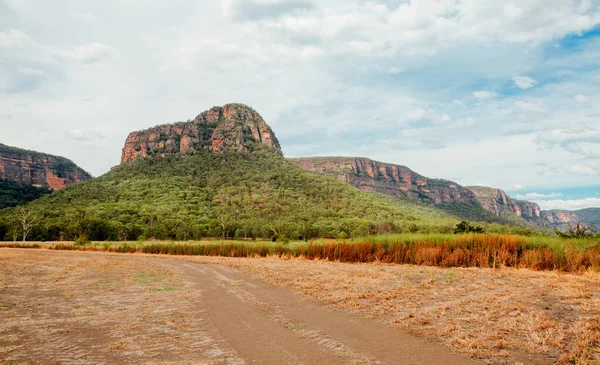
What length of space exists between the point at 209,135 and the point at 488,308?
10964 centimetres

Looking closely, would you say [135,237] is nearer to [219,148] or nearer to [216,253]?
[216,253]

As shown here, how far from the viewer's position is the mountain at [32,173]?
124575mm

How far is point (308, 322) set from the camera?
689cm

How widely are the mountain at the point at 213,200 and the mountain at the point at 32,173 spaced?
50232mm

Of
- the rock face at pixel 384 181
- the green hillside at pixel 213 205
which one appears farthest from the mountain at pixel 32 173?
the rock face at pixel 384 181

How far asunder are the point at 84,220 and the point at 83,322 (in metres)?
61.1

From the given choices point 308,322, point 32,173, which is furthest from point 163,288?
point 32,173

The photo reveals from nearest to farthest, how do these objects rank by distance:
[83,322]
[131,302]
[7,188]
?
[83,322]
[131,302]
[7,188]

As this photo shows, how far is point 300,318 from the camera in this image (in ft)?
23.7

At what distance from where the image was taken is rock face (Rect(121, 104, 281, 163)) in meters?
104

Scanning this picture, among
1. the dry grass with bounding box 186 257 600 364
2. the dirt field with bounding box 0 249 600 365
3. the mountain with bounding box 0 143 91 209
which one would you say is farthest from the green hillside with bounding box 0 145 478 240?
the mountain with bounding box 0 143 91 209

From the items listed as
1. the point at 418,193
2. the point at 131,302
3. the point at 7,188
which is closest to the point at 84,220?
the point at 131,302

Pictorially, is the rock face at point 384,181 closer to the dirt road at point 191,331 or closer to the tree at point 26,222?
the tree at point 26,222

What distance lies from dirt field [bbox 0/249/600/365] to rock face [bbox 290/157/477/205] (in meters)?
157
